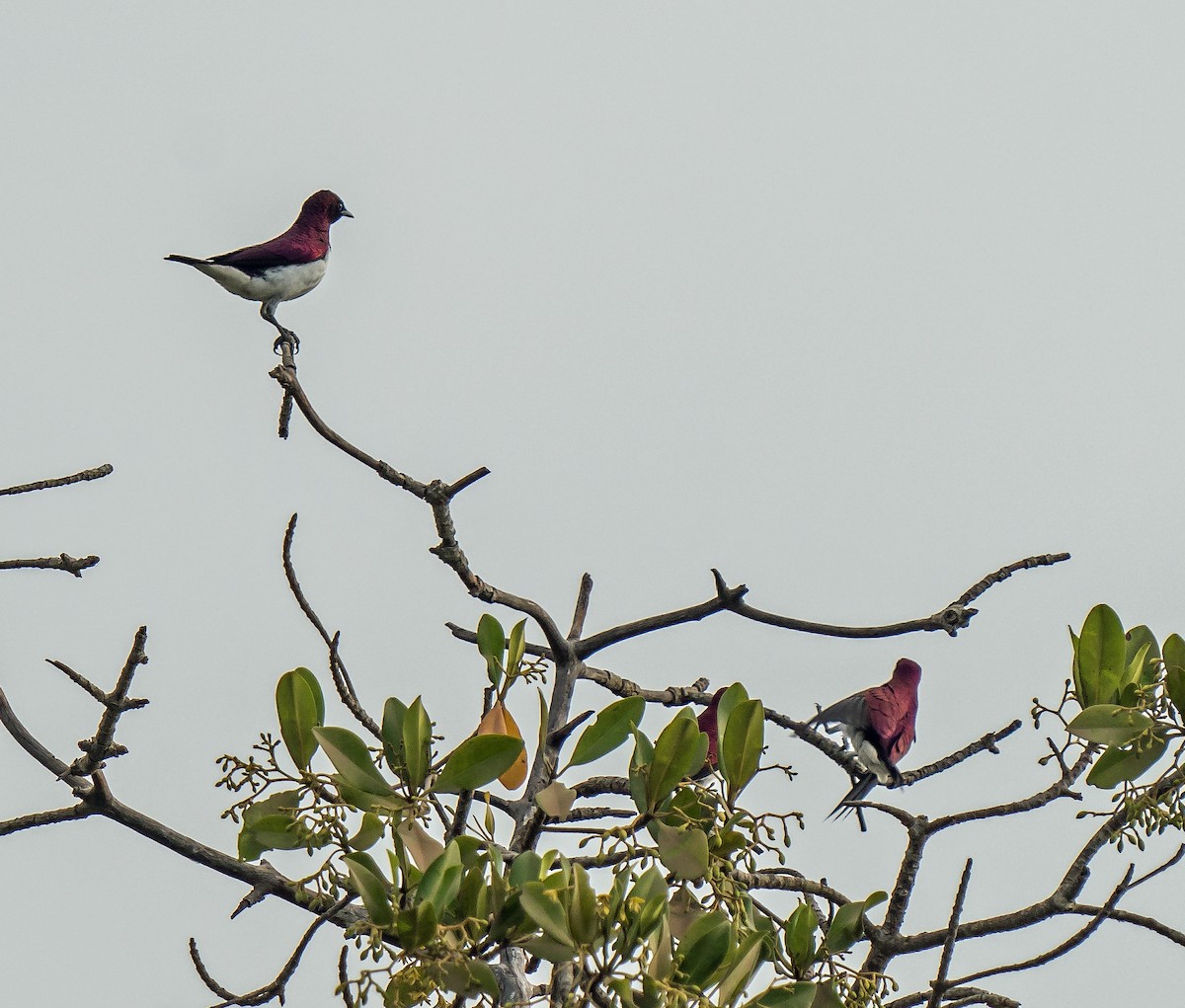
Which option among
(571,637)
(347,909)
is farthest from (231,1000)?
(571,637)

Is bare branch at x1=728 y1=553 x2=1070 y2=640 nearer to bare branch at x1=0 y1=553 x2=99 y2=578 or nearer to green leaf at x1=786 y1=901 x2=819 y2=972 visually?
green leaf at x1=786 y1=901 x2=819 y2=972

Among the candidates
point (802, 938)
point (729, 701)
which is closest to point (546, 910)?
point (729, 701)

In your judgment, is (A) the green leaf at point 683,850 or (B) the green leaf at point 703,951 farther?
(A) the green leaf at point 683,850

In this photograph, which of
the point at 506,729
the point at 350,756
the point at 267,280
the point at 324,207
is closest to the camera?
the point at 350,756

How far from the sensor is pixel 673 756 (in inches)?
85.1

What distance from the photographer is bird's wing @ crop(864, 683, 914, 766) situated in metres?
4.39

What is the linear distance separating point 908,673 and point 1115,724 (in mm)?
2714

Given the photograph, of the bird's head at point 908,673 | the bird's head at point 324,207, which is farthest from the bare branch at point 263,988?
the bird's head at point 324,207

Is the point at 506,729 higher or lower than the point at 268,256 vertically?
lower

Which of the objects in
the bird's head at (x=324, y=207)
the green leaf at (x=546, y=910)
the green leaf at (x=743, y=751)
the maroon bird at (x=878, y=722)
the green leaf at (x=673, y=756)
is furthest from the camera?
the bird's head at (x=324, y=207)

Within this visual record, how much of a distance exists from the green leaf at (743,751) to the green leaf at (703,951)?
12.4 inches

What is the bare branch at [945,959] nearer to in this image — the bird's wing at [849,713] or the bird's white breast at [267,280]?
the bird's wing at [849,713]

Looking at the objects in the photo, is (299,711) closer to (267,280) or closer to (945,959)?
(945,959)

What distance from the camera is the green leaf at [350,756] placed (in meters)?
2.02
